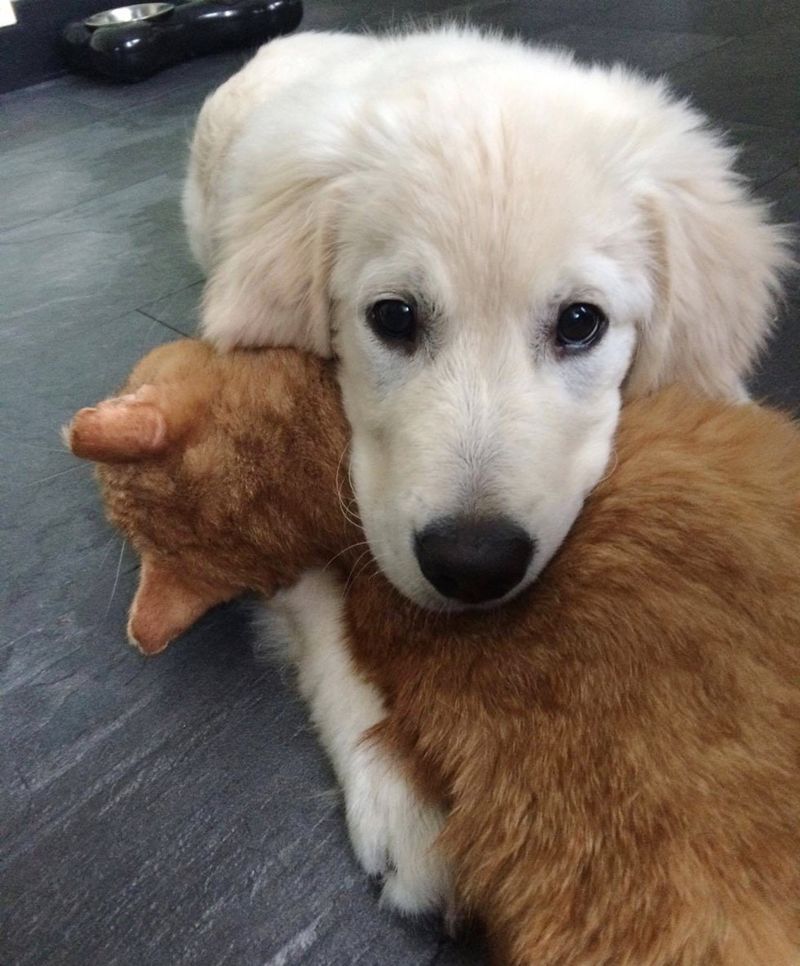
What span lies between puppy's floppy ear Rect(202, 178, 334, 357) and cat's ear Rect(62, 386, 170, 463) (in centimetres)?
28

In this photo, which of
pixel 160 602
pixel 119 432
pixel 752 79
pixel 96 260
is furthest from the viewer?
pixel 752 79

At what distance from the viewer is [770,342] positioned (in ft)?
6.64

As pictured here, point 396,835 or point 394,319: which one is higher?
Answer: point 394,319

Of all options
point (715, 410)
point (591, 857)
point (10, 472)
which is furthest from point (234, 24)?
point (591, 857)

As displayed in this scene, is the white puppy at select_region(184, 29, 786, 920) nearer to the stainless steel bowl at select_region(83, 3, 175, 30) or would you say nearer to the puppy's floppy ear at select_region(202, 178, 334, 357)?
the puppy's floppy ear at select_region(202, 178, 334, 357)

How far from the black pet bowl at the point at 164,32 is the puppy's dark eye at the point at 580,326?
4.19 m

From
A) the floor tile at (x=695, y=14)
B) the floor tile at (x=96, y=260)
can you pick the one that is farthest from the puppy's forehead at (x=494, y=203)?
the floor tile at (x=695, y=14)

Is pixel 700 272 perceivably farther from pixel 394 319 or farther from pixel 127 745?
pixel 127 745

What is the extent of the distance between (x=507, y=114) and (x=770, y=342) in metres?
1.07

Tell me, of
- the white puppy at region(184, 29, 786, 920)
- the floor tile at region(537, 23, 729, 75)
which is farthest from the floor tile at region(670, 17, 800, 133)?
the white puppy at region(184, 29, 786, 920)

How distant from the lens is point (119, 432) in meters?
1.08

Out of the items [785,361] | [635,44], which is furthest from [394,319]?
[635,44]

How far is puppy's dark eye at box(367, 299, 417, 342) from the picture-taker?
1.23 metres

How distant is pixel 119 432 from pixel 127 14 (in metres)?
4.79
